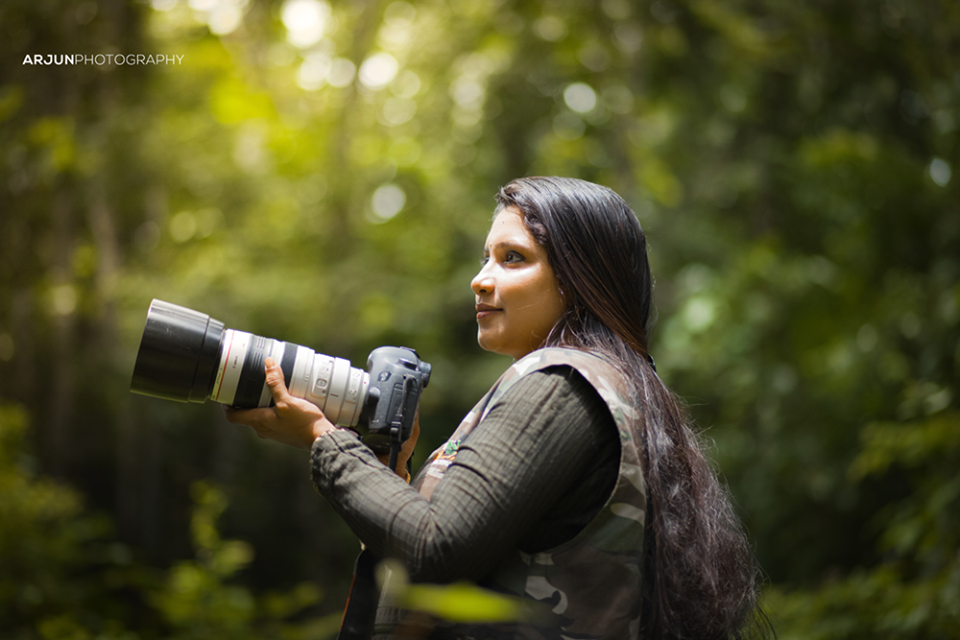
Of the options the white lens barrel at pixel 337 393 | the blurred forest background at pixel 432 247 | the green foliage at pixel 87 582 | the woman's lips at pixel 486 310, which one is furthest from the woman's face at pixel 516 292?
the green foliage at pixel 87 582

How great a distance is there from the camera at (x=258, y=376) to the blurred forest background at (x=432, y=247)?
171 cm

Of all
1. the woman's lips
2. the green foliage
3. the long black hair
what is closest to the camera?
the woman's lips

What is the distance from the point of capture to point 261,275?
660cm

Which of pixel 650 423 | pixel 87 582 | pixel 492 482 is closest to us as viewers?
pixel 492 482

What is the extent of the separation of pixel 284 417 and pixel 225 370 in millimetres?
161

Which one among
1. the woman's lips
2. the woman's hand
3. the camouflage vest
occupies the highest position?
the woman's lips

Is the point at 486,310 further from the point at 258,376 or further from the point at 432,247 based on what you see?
the point at 432,247

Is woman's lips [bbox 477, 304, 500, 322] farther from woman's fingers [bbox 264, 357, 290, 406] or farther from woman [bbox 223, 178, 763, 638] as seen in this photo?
woman's fingers [bbox 264, 357, 290, 406]

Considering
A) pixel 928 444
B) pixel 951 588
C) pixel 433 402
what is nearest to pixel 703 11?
pixel 928 444

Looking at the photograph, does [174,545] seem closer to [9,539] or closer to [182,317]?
[9,539]

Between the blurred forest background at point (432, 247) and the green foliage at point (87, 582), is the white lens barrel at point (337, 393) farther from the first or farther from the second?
the green foliage at point (87, 582)

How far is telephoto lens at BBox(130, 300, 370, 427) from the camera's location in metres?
1.37

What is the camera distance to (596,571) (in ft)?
3.71

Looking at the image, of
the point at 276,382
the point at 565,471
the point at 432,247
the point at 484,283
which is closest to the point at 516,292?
the point at 484,283
